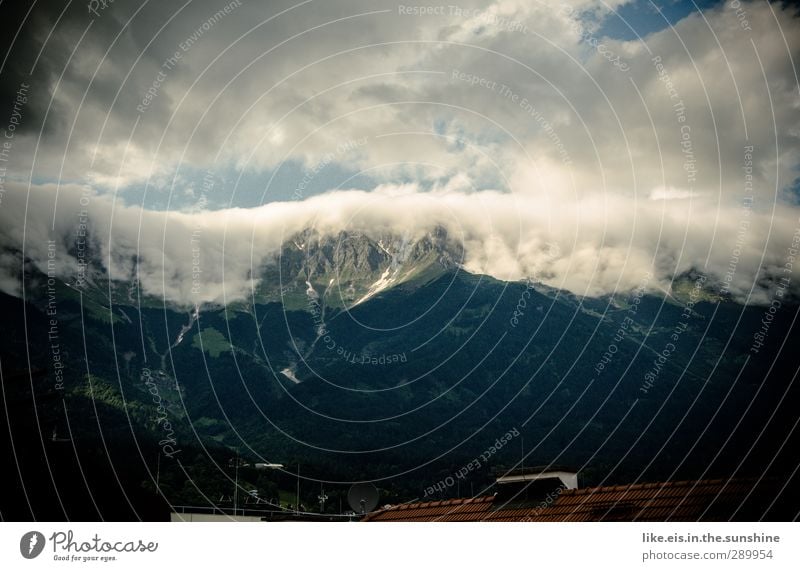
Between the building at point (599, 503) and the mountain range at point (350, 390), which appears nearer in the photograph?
the building at point (599, 503)

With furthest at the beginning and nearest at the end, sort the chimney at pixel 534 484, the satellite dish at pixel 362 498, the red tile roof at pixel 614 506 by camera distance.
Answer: the chimney at pixel 534 484, the satellite dish at pixel 362 498, the red tile roof at pixel 614 506

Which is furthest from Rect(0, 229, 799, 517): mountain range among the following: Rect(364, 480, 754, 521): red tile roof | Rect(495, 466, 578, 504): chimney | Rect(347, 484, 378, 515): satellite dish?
Rect(364, 480, 754, 521): red tile roof

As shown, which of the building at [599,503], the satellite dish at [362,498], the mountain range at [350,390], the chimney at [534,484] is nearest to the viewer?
the building at [599,503]

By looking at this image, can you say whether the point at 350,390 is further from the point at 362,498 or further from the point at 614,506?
the point at 614,506

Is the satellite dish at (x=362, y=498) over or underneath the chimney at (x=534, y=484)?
underneath

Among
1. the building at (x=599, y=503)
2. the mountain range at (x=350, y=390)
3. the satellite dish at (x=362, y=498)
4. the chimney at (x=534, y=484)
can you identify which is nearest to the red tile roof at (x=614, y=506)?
the building at (x=599, y=503)

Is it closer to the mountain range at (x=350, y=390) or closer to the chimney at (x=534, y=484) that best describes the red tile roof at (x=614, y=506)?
the chimney at (x=534, y=484)

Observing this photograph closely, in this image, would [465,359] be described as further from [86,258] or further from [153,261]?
[86,258]
